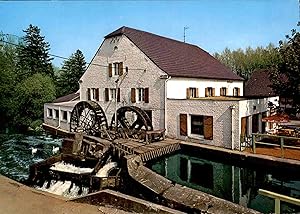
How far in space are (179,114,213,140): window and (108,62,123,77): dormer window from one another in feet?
19.6

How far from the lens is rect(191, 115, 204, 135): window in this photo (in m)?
15.1

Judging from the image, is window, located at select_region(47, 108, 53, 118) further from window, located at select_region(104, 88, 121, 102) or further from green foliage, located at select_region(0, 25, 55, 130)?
window, located at select_region(104, 88, 121, 102)

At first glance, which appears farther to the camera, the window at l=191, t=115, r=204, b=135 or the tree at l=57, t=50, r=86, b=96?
the tree at l=57, t=50, r=86, b=96

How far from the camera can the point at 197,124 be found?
1527cm

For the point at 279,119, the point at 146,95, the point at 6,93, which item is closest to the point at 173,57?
the point at 146,95

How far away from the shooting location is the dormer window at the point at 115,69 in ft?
63.7

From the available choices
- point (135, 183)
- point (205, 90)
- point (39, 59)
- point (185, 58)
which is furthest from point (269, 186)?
point (39, 59)

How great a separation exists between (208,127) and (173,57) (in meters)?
6.81

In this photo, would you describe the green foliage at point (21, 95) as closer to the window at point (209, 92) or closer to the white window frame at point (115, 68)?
the white window frame at point (115, 68)

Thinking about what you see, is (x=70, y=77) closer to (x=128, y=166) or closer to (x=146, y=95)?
(x=146, y=95)

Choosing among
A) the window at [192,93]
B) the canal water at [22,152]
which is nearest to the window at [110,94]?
the canal water at [22,152]

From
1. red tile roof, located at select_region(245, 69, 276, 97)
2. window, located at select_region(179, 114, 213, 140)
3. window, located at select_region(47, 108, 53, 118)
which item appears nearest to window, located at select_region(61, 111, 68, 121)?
window, located at select_region(47, 108, 53, 118)

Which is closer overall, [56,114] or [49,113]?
[56,114]

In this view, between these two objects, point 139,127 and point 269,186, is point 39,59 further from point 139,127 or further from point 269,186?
point 269,186
